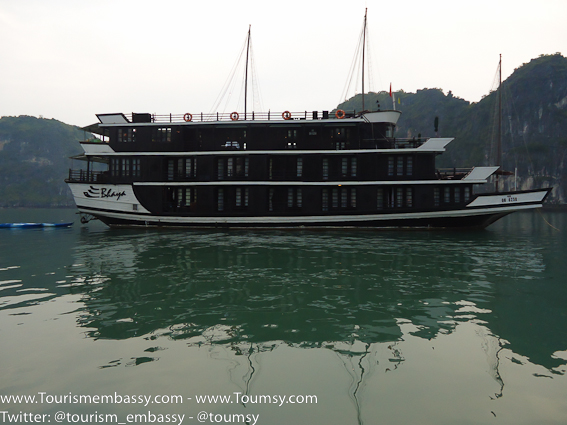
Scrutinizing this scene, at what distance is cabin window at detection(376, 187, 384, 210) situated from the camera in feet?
84.8

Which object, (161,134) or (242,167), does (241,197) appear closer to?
(242,167)

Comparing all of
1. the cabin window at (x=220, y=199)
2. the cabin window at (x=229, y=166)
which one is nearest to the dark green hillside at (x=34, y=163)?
the cabin window at (x=220, y=199)

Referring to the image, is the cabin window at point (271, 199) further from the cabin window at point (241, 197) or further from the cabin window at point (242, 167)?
the cabin window at point (242, 167)

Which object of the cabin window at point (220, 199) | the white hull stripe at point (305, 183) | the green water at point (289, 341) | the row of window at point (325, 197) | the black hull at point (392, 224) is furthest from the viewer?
the cabin window at point (220, 199)

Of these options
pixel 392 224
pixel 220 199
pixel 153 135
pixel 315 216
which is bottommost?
pixel 392 224

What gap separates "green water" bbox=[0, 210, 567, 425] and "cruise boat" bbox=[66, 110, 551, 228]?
484 inches

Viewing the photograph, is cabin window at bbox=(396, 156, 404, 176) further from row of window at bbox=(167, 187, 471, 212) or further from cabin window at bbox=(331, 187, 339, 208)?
cabin window at bbox=(331, 187, 339, 208)

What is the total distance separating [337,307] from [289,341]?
2.22 metres

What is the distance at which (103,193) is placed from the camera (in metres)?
26.9

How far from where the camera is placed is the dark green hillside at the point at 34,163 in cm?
15225

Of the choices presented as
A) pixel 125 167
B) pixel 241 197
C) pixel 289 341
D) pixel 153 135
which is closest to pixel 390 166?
pixel 241 197

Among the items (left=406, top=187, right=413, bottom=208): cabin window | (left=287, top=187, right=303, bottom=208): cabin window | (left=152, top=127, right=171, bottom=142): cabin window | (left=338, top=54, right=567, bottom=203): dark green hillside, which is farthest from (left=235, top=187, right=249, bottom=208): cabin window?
(left=338, top=54, right=567, bottom=203): dark green hillside

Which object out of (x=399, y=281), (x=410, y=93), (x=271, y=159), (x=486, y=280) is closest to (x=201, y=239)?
(x=271, y=159)

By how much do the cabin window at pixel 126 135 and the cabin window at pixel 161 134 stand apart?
156cm
